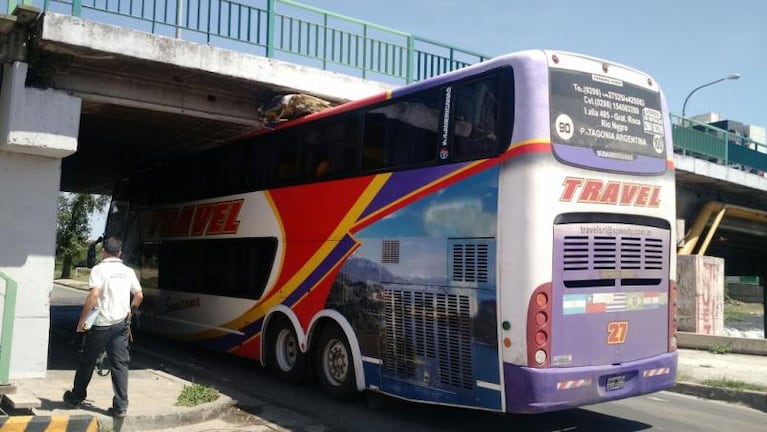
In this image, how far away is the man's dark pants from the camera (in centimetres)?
671

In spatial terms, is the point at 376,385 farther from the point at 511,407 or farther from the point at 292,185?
the point at 292,185

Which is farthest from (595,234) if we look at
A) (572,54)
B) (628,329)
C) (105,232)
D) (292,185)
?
(105,232)

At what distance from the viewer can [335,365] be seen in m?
8.73

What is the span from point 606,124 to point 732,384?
576 centimetres

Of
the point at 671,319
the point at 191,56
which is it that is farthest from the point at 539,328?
the point at 191,56

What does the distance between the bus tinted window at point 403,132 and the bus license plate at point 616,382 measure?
2.96 meters

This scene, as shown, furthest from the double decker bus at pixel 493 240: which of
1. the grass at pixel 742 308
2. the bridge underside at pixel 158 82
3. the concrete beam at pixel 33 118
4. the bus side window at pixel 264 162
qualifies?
the grass at pixel 742 308

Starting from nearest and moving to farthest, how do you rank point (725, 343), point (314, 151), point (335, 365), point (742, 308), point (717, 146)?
point (335, 365)
point (314, 151)
point (725, 343)
point (717, 146)
point (742, 308)

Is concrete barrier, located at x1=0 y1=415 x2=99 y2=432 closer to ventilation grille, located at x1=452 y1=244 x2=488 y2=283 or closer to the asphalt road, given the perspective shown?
the asphalt road

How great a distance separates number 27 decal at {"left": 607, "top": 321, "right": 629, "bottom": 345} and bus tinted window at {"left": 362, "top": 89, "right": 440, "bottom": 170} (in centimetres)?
259

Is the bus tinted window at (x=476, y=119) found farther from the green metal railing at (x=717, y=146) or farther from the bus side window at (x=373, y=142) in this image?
the green metal railing at (x=717, y=146)

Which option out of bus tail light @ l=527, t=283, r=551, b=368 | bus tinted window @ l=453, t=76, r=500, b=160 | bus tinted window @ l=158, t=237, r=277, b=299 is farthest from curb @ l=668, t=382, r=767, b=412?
bus tinted window @ l=158, t=237, r=277, b=299

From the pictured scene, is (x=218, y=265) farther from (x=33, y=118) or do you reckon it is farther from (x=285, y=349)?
(x=33, y=118)

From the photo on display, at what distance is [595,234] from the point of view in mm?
6562
